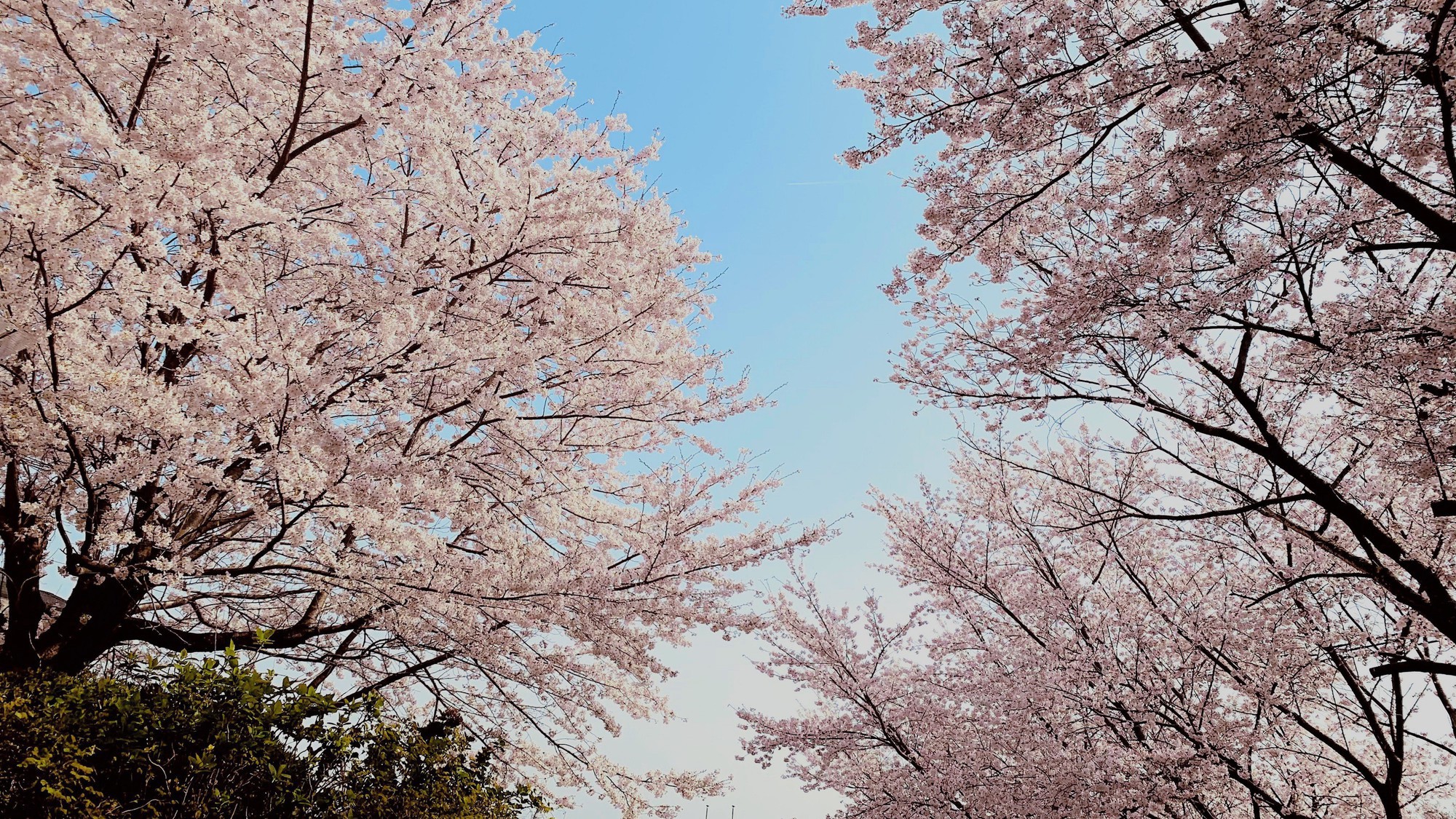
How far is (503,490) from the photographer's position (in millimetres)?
5523

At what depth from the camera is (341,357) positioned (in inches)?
195

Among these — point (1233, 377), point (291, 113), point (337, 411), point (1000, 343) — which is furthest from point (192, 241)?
point (1233, 377)

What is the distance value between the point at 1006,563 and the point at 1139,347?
14.2ft

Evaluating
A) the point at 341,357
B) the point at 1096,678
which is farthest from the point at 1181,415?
the point at 341,357

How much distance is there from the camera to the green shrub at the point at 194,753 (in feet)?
8.98

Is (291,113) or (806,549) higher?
(291,113)

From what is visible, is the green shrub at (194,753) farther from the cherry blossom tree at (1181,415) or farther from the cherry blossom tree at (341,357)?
the cherry blossom tree at (1181,415)

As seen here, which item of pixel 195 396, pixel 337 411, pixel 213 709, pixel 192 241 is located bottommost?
pixel 213 709

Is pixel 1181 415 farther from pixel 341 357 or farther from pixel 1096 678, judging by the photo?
pixel 341 357

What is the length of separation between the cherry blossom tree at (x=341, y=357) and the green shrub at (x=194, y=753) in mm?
745

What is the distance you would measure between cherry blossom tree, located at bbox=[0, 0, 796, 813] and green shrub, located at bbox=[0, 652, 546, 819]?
0.74 m

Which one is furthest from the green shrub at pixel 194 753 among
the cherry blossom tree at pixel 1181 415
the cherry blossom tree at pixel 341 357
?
the cherry blossom tree at pixel 1181 415

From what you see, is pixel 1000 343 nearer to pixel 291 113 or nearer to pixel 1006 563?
pixel 1006 563

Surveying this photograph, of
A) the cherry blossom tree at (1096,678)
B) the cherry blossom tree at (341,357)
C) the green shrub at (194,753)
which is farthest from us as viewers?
the cherry blossom tree at (1096,678)
